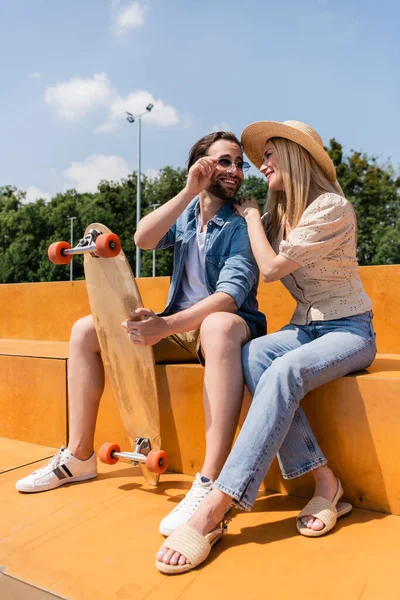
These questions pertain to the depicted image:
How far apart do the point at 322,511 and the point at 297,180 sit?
46.5 inches

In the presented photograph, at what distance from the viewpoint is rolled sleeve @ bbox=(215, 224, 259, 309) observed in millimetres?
1983

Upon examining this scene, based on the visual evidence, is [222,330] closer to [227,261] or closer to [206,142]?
[227,261]

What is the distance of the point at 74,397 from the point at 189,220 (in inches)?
35.5

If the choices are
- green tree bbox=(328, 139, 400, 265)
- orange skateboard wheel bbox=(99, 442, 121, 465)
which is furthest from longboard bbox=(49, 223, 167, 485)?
green tree bbox=(328, 139, 400, 265)

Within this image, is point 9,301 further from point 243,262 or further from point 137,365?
point 243,262

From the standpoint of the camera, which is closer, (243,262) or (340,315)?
(340,315)

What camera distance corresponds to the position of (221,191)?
2.22 m

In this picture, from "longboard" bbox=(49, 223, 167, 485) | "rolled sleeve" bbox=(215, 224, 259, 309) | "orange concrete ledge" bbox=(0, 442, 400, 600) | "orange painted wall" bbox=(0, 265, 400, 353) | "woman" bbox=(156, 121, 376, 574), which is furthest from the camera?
"orange painted wall" bbox=(0, 265, 400, 353)

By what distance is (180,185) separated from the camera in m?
37.3

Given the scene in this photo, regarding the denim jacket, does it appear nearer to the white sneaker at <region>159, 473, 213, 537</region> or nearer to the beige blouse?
the beige blouse

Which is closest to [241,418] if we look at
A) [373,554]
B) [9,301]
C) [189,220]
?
[373,554]

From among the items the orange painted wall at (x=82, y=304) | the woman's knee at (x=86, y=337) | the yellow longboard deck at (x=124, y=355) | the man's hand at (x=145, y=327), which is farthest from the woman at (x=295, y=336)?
the orange painted wall at (x=82, y=304)

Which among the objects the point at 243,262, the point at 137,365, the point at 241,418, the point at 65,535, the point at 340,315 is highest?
the point at 243,262

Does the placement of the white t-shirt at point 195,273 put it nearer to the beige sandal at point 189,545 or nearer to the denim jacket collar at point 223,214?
the denim jacket collar at point 223,214
